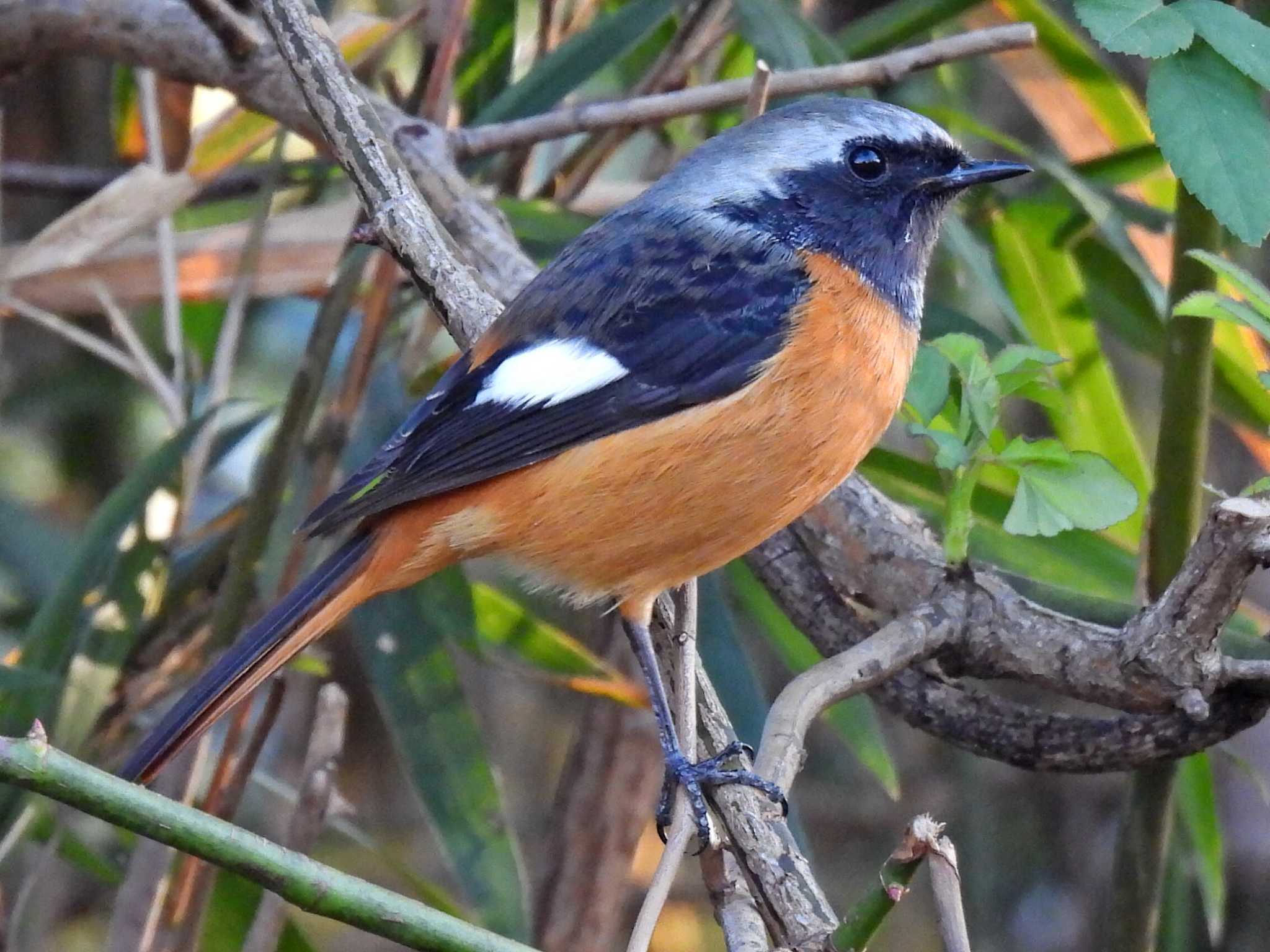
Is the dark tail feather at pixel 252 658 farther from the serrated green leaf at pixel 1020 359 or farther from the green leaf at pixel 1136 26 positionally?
the green leaf at pixel 1136 26

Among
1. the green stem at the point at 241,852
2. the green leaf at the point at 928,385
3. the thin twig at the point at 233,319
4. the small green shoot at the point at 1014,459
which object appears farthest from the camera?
the thin twig at the point at 233,319

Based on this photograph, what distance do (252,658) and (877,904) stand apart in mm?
1121

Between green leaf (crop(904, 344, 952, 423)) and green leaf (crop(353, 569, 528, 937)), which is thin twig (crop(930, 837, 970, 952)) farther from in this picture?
green leaf (crop(353, 569, 528, 937))

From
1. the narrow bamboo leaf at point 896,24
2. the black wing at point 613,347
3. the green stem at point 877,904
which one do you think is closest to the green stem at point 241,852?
the green stem at point 877,904

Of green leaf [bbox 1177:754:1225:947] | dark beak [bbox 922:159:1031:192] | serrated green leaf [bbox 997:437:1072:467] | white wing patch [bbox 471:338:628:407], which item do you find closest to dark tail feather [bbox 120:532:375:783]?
white wing patch [bbox 471:338:628:407]

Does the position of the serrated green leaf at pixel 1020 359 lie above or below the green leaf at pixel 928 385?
below

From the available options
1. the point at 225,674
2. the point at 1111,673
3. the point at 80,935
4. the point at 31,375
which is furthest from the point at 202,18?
the point at 80,935

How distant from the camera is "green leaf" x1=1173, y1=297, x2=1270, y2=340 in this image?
5.49 ft

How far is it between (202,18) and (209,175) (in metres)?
0.51

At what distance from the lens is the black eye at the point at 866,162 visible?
250 cm

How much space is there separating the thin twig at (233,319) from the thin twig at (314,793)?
816mm

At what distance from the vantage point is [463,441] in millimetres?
2232

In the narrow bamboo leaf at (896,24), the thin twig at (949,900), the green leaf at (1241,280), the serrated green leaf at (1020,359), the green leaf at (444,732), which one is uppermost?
the narrow bamboo leaf at (896,24)

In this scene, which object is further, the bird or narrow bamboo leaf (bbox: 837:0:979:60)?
narrow bamboo leaf (bbox: 837:0:979:60)
